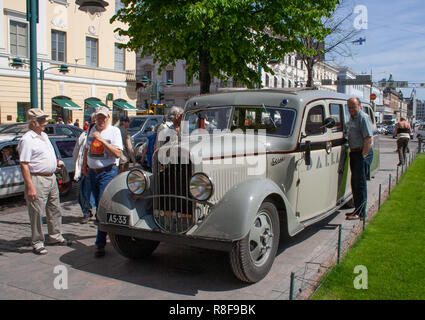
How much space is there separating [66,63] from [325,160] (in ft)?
85.9

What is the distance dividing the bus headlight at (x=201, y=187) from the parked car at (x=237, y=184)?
0.01 m

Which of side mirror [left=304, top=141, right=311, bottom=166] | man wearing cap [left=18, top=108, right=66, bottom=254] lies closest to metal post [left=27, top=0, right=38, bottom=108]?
man wearing cap [left=18, top=108, right=66, bottom=254]

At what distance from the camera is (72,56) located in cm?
2847

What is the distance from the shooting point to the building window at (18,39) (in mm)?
24500

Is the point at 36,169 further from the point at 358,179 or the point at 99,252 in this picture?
the point at 358,179

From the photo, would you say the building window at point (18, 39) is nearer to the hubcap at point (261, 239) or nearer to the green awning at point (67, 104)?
the green awning at point (67, 104)

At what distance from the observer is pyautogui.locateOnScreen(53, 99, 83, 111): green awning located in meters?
27.2

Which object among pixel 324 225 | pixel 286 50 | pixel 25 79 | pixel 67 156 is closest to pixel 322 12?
pixel 286 50

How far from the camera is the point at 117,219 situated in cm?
441

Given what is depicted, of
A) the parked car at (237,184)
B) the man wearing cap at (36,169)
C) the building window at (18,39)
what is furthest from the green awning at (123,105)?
the man wearing cap at (36,169)

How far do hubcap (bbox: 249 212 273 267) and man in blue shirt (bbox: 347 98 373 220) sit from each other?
255cm

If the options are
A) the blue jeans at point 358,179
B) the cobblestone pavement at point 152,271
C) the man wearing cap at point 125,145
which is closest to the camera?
the cobblestone pavement at point 152,271

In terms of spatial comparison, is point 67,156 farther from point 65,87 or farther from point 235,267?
point 65,87

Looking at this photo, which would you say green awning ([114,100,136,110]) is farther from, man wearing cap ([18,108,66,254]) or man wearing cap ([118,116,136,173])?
man wearing cap ([18,108,66,254])
